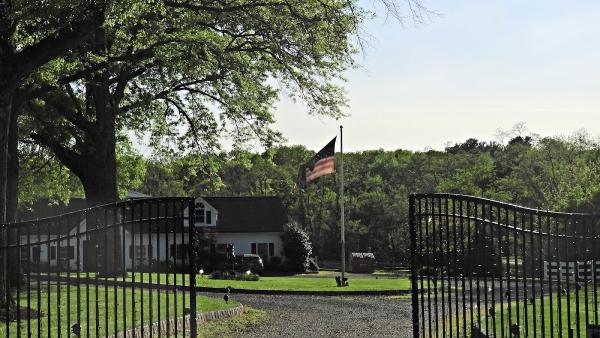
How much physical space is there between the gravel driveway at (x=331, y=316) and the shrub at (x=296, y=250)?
1073 inches

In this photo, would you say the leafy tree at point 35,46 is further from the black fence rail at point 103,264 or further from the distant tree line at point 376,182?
the distant tree line at point 376,182

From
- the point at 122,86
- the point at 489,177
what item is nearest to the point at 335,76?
the point at 122,86

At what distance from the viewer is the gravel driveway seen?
15555 millimetres

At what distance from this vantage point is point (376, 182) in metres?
77.4

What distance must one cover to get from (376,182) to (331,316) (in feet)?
194

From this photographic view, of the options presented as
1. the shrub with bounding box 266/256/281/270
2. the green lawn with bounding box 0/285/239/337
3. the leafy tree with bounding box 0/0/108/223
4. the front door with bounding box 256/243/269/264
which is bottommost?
the shrub with bounding box 266/256/281/270

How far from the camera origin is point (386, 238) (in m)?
66.8

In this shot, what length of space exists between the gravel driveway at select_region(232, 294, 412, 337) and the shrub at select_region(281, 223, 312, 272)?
2726 cm

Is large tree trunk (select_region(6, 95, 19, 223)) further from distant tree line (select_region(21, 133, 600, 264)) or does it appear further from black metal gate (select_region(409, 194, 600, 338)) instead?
black metal gate (select_region(409, 194, 600, 338))

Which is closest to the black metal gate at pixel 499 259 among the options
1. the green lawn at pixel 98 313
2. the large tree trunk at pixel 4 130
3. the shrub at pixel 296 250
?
the green lawn at pixel 98 313

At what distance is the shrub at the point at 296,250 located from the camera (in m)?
52.8

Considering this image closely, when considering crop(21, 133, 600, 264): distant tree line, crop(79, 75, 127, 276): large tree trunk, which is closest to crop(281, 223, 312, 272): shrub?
crop(21, 133, 600, 264): distant tree line

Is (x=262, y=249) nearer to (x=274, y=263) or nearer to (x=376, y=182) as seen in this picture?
(x=274, y=263)

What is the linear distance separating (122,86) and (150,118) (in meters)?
4.01
